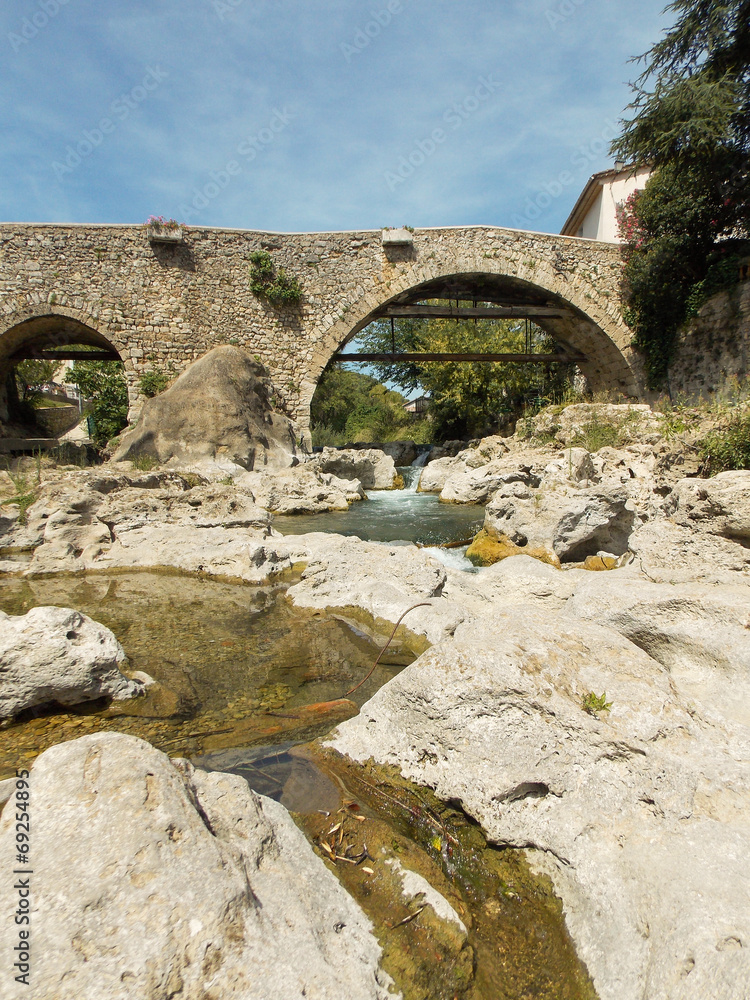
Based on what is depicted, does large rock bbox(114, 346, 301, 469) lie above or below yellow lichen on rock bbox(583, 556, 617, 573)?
above

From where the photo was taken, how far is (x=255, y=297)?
46.3 feet

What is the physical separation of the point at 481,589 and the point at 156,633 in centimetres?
254

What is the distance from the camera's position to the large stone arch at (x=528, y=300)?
14.3 m

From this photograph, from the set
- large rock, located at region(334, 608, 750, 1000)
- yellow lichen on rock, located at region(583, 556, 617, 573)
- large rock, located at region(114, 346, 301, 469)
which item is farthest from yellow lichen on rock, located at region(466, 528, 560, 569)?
large rock, located at region(114, 346, 301, 469)

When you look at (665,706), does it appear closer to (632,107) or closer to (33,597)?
(33,597)

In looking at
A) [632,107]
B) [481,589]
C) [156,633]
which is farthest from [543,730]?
[632,107]

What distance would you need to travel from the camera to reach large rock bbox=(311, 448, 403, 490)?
552 inches

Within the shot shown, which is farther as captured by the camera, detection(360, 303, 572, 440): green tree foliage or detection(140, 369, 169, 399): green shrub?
detection(360, 303, 572, 440): green tree foliage

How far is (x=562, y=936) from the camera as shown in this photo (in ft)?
5.29

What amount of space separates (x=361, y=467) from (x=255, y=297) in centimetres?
509

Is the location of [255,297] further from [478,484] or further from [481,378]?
[481,378]

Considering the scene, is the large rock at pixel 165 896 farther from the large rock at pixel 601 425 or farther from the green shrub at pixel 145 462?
the green shrub at pixel 145 462

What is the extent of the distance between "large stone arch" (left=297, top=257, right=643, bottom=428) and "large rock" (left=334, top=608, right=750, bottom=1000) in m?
12.9

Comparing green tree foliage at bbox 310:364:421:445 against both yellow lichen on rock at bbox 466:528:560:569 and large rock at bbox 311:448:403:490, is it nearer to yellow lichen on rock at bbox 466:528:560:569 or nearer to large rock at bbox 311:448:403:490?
large rock at bbox 311:448:403:490
